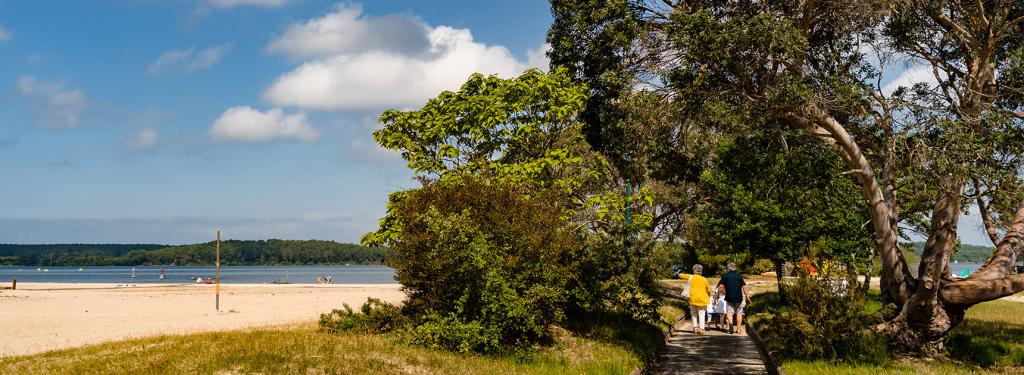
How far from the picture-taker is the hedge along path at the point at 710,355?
13305mm

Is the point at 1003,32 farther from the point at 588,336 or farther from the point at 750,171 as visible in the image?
the point at 588,336

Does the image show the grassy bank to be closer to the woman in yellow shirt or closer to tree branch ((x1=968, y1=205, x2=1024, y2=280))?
tree branch ((x1=968, y1=205, x2=1024, y2=280))


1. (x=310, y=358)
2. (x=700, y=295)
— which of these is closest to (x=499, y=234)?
(x=310, y=358)

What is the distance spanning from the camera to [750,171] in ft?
58.4

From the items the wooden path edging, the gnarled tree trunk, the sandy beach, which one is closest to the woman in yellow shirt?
the wooden path edging

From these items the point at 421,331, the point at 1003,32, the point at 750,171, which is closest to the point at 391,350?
the point at 421,331

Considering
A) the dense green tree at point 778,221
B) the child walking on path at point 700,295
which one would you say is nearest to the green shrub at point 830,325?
the child walking on path at point 700,295

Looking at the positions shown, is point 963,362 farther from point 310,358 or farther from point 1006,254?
point 310,358

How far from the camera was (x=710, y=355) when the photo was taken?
15.2 metres

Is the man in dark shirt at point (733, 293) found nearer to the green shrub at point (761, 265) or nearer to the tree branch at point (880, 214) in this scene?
the tree branch at point (880, 214)

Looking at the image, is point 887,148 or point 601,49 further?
point 601,49

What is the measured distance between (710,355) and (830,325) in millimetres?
3163

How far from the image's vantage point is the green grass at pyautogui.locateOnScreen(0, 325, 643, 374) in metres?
9.11

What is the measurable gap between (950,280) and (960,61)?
4519mm
